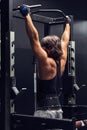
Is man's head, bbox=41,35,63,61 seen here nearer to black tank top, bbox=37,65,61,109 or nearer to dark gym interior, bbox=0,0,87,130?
black tank top, bbox=37,65,61,109

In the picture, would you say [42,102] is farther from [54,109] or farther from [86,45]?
[86,45]

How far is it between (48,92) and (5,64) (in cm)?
55

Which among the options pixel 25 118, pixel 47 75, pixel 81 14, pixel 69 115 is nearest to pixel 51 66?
pixel 47 75

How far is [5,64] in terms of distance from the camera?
3.38m

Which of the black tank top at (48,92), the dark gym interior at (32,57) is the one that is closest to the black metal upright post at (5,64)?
the dark gym interior at (32,57)

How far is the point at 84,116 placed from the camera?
429 cm

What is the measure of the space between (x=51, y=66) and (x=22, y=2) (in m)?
2.11

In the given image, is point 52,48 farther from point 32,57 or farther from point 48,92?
point 32,57

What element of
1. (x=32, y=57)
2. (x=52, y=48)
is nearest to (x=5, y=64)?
(x=52, y=48)

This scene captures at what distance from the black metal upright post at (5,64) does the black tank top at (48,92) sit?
13.4 inches

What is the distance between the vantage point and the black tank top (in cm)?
335

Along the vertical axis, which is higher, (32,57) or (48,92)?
(32,57)

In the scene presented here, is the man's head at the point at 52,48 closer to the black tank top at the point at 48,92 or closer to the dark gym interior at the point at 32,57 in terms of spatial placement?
the black tank top at the point at 48,92

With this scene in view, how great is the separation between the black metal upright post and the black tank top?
13.4 inches
